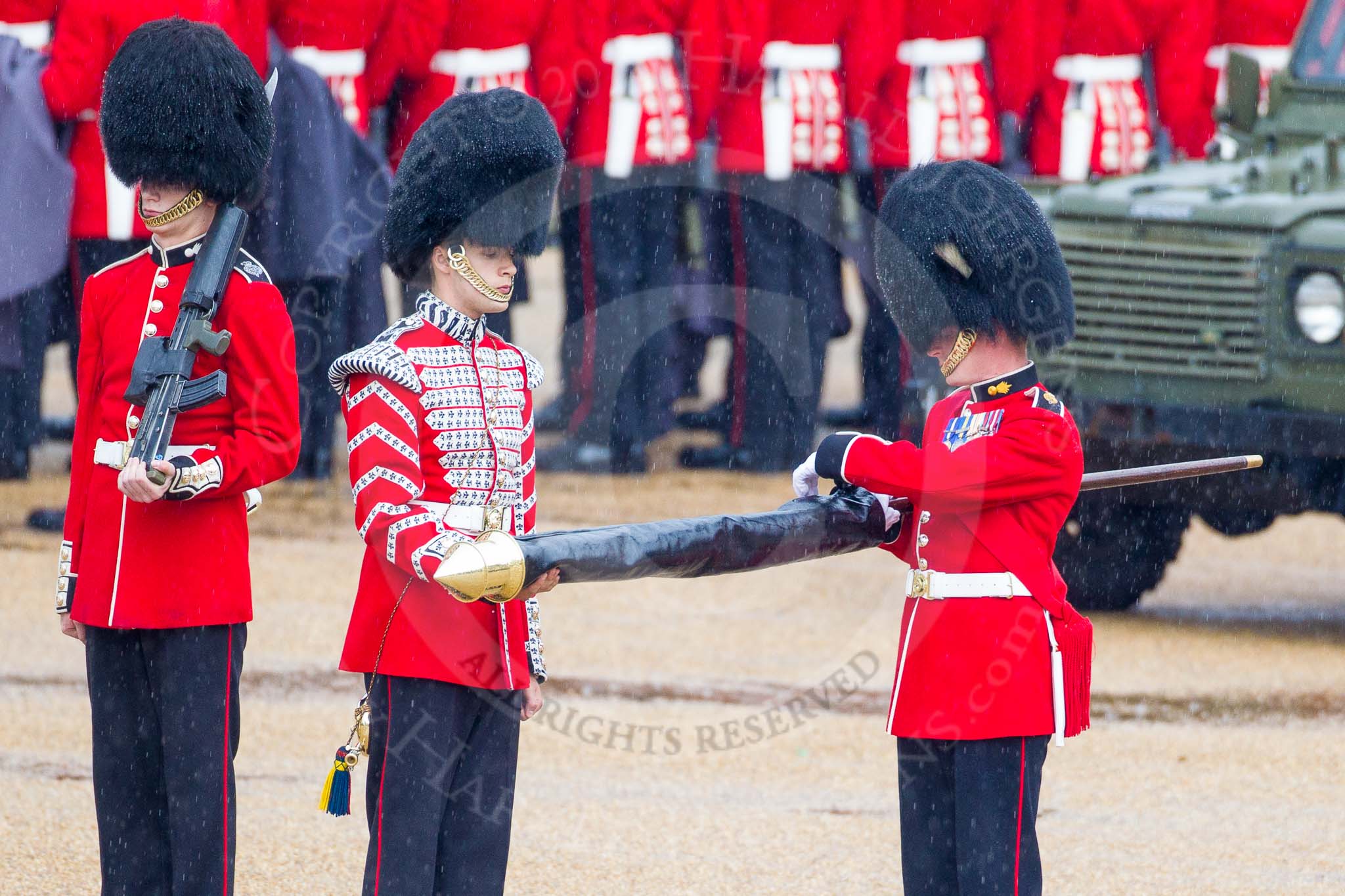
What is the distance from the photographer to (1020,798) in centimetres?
344

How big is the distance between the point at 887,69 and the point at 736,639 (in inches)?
135

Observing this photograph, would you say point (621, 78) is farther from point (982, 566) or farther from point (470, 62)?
point (982, 566)

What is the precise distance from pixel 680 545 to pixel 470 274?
52cm

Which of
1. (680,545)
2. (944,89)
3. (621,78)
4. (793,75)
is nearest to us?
(680,545)

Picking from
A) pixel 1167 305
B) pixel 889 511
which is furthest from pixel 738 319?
pixel 889 511

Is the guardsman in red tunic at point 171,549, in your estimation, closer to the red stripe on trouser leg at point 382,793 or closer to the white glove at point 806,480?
the red stripe on trouser leg at point 382,793

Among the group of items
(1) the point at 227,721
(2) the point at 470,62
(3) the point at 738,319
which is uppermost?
(2) the point at 470,62

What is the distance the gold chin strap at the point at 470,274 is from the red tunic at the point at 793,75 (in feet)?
19.0

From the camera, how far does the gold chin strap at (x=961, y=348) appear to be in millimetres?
3541

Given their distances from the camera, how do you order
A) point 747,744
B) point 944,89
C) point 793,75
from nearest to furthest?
point 747,744, point 793,75, point 944,89

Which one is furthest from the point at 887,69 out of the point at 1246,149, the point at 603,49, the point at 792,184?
the point at 1246,149

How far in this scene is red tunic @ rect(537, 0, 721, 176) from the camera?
890cm

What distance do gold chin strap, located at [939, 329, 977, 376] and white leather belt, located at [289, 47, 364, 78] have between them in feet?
15.9

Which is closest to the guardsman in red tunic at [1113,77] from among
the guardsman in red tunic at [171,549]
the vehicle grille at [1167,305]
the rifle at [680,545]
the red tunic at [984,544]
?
the vehicle grille at [1167,305]
